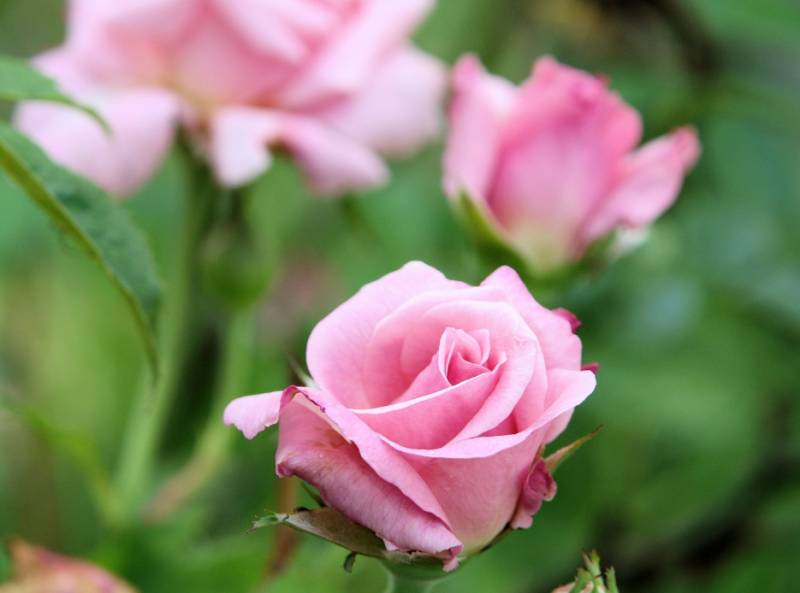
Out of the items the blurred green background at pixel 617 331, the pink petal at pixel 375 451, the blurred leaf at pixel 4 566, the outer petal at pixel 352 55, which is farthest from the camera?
the blurred green background at pixel 617 331

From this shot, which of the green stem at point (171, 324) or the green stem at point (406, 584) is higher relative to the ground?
the green stem at point (406, 584)

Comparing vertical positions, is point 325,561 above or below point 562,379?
below

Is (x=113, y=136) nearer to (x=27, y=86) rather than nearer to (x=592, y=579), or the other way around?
(x=27, y=86)

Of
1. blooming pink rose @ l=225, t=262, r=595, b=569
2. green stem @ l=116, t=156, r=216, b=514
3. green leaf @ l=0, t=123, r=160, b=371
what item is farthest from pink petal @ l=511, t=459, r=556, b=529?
green stem @ l=116, t=156, r=216, b=514

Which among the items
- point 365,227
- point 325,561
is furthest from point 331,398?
point 365,227

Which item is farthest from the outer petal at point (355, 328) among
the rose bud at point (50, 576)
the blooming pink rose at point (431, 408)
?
the rose bud at point (50, 576)

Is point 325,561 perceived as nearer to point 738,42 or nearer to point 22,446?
point 22,446

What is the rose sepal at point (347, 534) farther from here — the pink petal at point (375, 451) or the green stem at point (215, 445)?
the green stem at point (215, 445)
